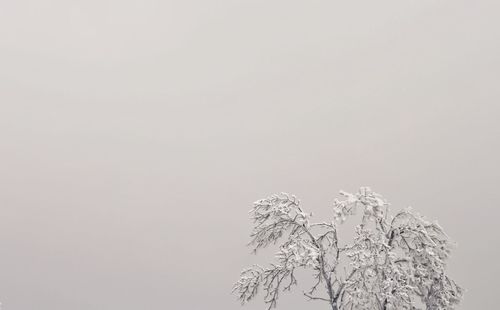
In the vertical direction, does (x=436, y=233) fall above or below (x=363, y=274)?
above

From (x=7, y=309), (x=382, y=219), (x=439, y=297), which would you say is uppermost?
(x=7, y=309)

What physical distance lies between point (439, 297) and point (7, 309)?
163 meters

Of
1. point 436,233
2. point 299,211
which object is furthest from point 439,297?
point 299,211

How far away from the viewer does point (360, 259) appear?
17125mm

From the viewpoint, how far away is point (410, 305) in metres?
16.8

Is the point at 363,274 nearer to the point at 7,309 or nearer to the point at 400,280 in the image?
the point at 400,280

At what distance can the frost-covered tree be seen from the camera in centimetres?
1700

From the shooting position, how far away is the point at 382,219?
1803 cm

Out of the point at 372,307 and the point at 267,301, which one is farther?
the point at 267,301

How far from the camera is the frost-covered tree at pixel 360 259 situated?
55.8 feet

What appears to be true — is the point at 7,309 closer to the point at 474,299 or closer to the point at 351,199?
the point at 474,299

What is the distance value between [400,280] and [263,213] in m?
4.40

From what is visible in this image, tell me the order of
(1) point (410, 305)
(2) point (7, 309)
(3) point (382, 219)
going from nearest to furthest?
1. (1) point (410, 305)
2. (3) point (382, 219)
3. (2) point (7, 309)

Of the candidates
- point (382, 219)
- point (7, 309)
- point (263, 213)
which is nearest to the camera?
point (382, 219)
